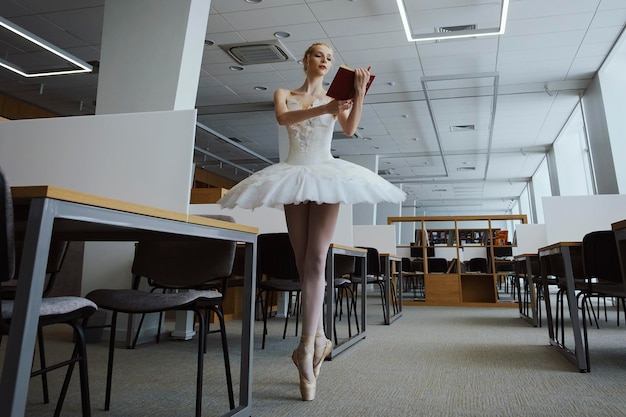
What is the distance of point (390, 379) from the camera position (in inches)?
83.3

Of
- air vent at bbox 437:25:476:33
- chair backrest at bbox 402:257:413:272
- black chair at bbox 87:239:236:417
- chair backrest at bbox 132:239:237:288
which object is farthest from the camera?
chair backrest at bbox 402:257:413:272

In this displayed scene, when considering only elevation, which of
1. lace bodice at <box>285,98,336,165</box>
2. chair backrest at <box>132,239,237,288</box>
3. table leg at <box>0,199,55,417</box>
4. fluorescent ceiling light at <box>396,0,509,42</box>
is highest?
fluorescent ceiling light at <box>396,0,509,42</box>

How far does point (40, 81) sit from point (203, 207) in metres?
4.77

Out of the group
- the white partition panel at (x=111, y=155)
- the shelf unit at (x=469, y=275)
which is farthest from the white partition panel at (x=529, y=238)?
the white partition panel at (x=111, y=155)

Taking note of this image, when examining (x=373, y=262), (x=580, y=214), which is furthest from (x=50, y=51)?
(x=580, y=214)

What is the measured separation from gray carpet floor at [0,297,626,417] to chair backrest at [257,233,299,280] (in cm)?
51

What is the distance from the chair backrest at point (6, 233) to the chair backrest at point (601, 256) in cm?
251

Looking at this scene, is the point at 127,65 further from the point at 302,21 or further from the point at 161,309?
the point at 161,309

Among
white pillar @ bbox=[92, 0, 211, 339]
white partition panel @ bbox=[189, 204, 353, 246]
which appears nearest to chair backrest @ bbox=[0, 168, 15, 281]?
white pillar @ bbox=[92, 0, 211, 339]

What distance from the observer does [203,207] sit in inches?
163

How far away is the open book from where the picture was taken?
166 cm

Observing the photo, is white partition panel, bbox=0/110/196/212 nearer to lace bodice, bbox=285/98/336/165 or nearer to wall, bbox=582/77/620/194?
lace bodice, bbox=285/98/336/165

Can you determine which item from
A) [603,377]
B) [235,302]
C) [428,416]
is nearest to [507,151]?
[235,302]

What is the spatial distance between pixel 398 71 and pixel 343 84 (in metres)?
5.09
